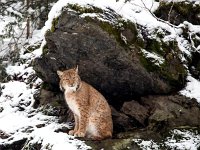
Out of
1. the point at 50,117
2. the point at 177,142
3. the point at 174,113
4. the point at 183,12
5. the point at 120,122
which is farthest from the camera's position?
the point at 183,12

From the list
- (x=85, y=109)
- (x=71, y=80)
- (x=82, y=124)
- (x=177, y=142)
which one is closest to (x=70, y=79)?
(x=71, y=80)

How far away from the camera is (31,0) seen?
1140 cm

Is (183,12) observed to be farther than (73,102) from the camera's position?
Yes

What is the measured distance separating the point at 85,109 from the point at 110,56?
96cm

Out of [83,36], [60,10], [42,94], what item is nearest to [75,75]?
[83,36]

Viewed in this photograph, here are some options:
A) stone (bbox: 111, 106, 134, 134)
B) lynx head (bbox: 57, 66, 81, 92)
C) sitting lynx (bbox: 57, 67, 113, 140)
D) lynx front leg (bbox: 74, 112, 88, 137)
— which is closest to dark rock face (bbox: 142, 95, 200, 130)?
stone (bbox: 111, 106, 134, 134)

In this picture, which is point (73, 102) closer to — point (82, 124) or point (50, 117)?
point (82, 124)

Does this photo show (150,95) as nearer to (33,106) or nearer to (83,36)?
(83,36)

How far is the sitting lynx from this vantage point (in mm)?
6777

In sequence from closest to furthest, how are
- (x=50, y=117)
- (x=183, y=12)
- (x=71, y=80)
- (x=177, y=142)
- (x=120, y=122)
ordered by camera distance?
(x=177, y=142) < (x=71, y=80) < (x=120, y=122) < (x=50, y=117) < (x=183, y=12)

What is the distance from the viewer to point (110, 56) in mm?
7098

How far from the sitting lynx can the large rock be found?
1.78 ft

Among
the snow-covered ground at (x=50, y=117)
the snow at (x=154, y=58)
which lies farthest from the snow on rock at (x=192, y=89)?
the snow at (x=154, y=58)

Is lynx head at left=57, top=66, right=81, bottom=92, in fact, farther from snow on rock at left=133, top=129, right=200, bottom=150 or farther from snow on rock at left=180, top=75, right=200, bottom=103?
snow on rock at left=180, top=75, right=200, bottom=103
